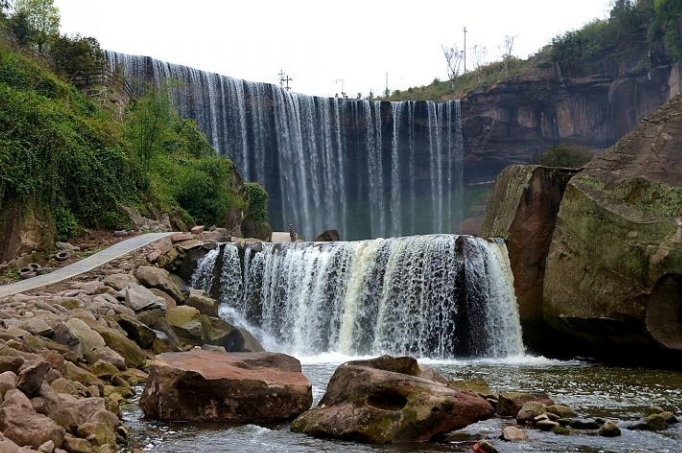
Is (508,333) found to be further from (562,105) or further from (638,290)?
(562,105)

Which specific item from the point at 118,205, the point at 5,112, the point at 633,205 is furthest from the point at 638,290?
the point at 5,112

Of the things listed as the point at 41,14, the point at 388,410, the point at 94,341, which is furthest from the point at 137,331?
the point at 41,14

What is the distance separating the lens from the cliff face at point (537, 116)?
4300 cm

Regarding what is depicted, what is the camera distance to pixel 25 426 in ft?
22.4

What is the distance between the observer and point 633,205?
15.8m

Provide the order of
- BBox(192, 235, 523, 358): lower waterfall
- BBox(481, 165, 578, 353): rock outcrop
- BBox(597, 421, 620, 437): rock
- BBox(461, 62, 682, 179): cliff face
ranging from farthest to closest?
BBox(461, 62, 682, 179): cliff face → BBox(481, 165, 578, 353): rock outcrop → BBox(192, 235, 523, 358): lower waterfall → BBox(597, 421, 620, 437): rock

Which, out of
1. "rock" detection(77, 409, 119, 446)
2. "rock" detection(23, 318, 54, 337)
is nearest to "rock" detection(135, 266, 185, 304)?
"rock" detection(23, 318, 54, 337)

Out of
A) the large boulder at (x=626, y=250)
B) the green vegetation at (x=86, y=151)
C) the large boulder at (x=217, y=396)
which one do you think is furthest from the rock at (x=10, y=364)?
the large boulder at (x=626, y=250)

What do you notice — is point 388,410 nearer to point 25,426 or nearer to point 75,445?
point 75,445

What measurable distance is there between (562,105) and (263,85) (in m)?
16.9

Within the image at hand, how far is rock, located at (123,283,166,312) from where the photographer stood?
14859 mm

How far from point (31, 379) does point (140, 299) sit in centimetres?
743

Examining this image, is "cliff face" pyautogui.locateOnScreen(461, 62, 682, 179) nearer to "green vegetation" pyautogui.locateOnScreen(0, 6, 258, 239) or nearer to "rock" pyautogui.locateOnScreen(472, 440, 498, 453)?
"green vegetation" pyautogui.locateOnScreen(0, 6, 258, 239)

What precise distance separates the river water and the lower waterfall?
3736 millimetres
